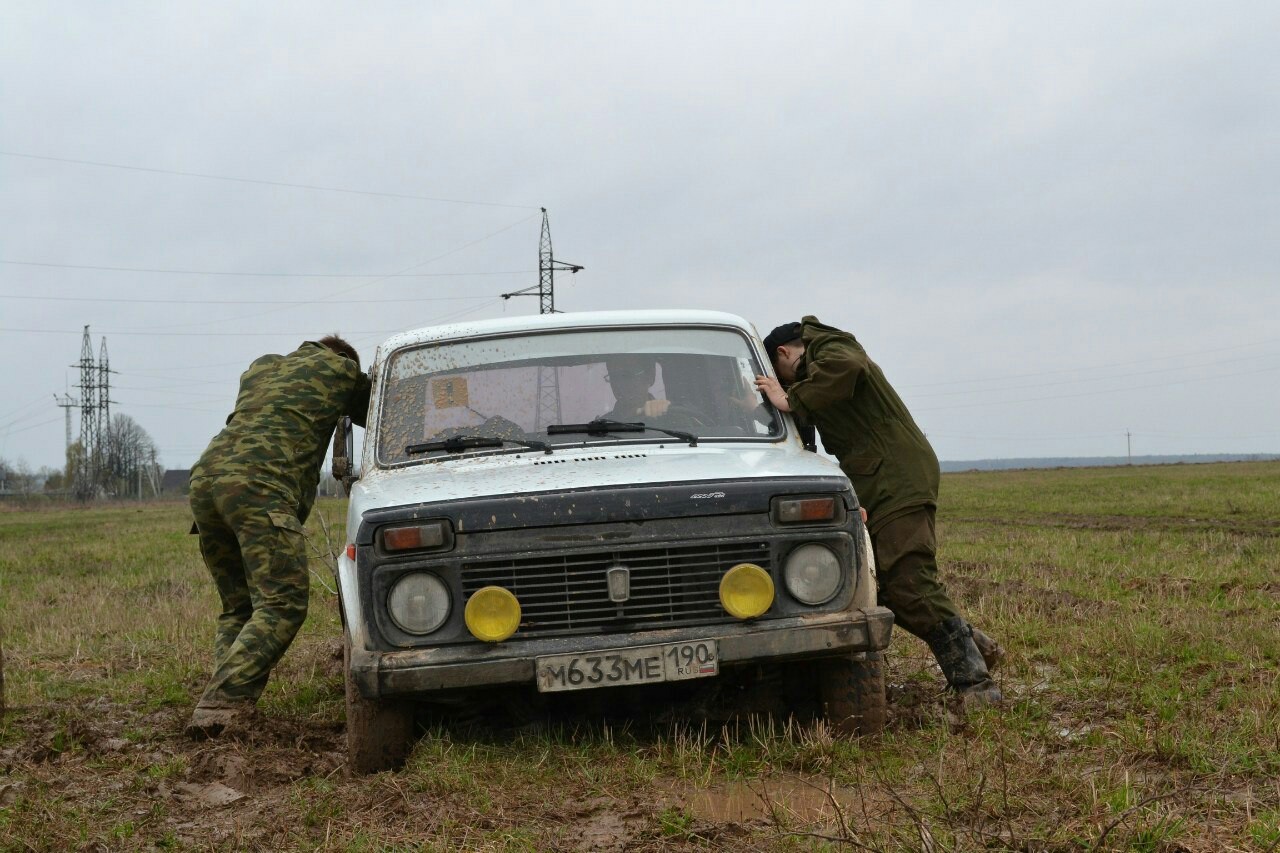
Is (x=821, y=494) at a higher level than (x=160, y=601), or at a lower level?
→ higher

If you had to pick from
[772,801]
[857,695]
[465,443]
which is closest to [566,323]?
[465,443]

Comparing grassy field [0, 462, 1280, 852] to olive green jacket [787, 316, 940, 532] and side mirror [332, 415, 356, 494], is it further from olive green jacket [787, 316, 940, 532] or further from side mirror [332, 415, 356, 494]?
side mirror [332, 415, 356, 494]

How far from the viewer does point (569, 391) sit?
5484 mm

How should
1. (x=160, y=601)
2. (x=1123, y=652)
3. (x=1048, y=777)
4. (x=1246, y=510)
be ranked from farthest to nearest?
(x=1246, y=510) < (x=160, y=601) < (x=1123, y=652) < (x=1048, y=777)

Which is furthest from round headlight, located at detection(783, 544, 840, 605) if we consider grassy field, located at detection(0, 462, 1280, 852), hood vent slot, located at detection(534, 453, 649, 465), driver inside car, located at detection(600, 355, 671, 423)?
driver inside car, located at detection(600, 355, 671, 423)

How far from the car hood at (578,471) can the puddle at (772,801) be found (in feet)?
3.41

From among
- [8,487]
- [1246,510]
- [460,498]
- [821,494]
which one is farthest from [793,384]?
[8,487]

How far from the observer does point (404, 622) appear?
4.39m

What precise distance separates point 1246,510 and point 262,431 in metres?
16.9

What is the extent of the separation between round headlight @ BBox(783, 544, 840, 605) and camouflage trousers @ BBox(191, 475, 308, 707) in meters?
2.40

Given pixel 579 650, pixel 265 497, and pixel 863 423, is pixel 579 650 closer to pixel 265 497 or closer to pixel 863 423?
pixel 863 423

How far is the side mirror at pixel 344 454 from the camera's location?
5.88 meters

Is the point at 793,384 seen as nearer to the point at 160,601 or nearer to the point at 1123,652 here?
the point at 1123,652

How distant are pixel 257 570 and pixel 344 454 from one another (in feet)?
2.14
